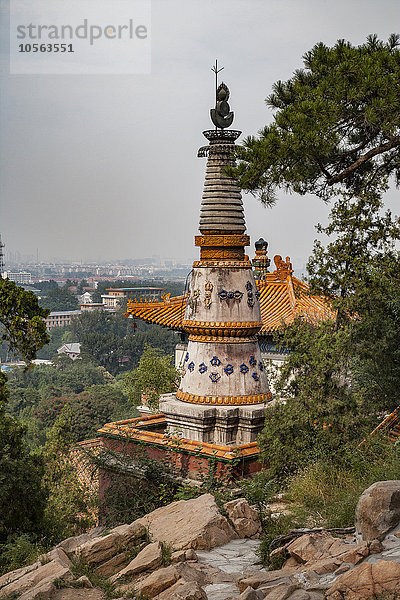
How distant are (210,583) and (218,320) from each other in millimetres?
5403

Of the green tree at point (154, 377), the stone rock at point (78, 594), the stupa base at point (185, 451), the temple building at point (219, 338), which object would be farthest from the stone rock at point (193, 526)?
the green tree at point (154, 377)

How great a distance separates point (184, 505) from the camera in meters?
8.11

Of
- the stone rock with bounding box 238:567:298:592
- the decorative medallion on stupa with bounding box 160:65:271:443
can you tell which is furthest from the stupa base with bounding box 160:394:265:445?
the stone rock with bounding box 238:567:298:592

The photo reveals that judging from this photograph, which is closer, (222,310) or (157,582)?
(157,582)

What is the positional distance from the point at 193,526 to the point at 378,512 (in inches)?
90.5

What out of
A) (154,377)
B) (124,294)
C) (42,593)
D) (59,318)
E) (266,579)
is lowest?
(42,593)

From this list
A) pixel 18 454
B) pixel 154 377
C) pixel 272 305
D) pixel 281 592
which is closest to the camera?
pixel 281 592

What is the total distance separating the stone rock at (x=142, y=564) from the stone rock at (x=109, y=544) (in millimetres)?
410

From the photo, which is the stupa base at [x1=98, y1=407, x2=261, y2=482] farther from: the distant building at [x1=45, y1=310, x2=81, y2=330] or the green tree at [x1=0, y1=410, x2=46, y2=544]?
the distant building at [x1=45, y1=310, x2=81, y2=330]

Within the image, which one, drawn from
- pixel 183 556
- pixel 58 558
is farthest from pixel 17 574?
pixel 183 556

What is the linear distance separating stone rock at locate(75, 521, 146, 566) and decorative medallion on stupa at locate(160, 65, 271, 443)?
355cm

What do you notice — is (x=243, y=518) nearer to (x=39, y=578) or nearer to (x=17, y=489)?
(x=39, y=578)

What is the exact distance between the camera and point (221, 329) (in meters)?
11.1

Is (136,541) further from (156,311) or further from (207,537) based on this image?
(156,311)
